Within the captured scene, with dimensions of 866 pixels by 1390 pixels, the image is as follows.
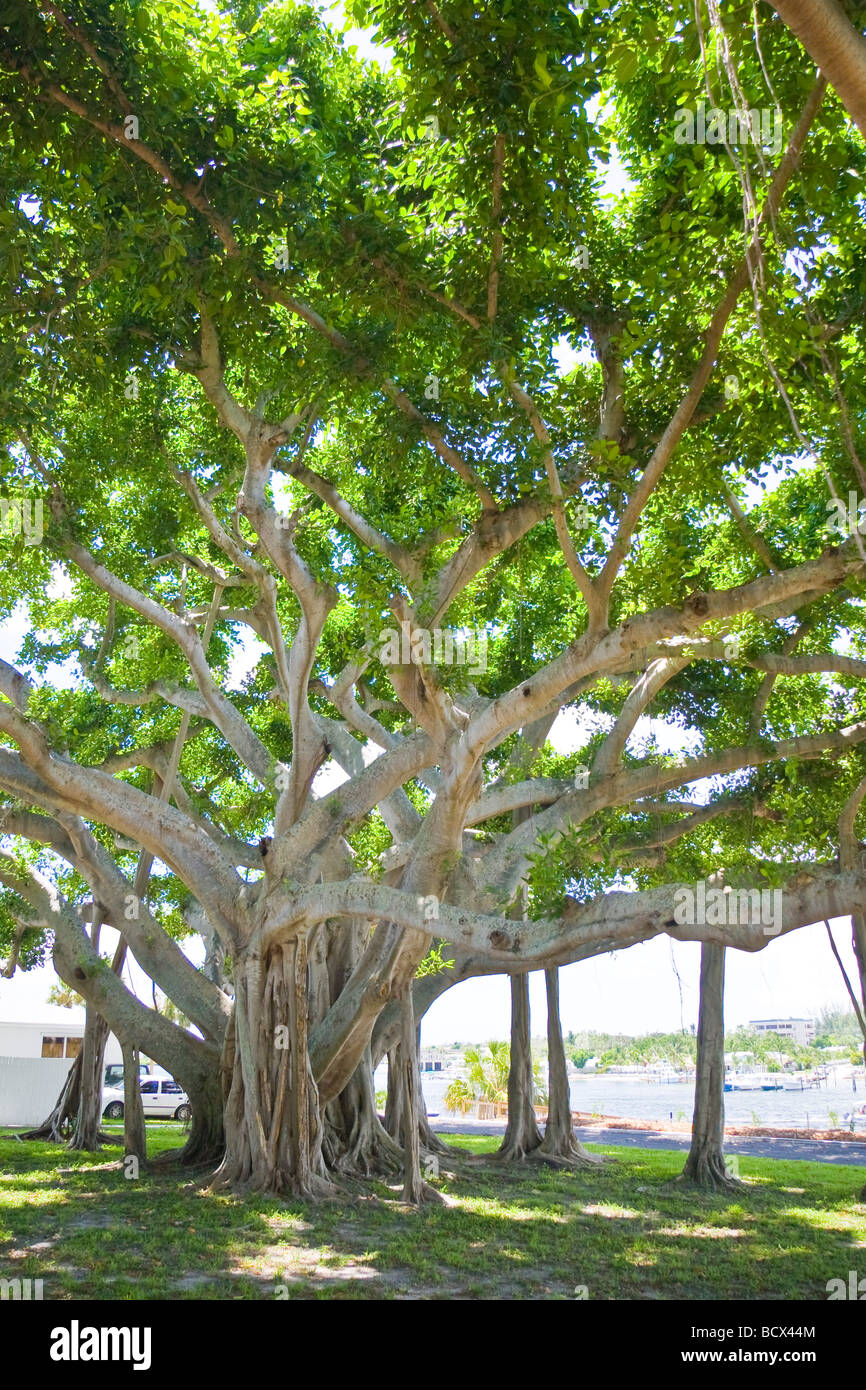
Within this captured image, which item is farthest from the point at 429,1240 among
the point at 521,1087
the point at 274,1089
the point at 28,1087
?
the point at 28,1087

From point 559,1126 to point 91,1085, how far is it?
20.3ft

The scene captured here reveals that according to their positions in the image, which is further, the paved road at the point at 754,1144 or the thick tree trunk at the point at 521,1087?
the paved road at the point at 754,1144

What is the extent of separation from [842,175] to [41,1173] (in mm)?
10866

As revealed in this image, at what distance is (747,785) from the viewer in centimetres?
1026

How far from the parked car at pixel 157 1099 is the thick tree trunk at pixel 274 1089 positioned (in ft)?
44.2

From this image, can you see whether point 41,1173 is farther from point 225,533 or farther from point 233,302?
point 233,302

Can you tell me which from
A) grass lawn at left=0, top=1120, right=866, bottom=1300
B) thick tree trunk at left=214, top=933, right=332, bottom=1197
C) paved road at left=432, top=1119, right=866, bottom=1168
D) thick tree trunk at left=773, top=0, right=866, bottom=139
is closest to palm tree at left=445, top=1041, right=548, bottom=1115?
paved road at left=432, top=1119, right=866, bottom=1168

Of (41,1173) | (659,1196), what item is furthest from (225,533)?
(659,1196)

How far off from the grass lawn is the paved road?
563 cm

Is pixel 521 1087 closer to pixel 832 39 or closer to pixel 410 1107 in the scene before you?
pixel 410 1107

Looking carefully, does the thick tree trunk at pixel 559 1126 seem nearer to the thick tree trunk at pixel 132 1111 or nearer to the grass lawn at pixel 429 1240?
the grass lawn at pixel 429 1240

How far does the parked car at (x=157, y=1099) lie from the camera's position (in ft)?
69.4

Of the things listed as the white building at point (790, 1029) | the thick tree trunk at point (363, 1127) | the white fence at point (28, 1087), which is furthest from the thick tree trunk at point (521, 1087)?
the white building at point (790, 1029)
